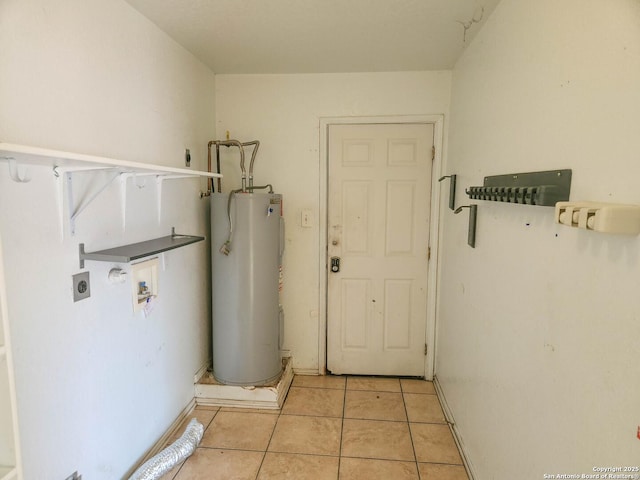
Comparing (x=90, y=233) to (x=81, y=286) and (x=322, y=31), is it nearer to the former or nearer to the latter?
(x=81, y=286)

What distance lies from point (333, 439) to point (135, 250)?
162 centimetres

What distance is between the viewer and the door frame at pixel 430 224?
274 centimetres

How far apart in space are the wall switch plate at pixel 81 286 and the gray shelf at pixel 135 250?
0.15 feet

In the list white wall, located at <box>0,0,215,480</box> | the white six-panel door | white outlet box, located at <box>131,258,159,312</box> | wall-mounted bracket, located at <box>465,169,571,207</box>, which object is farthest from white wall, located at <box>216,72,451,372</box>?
wall-mounted bracket, located at <box>465,169,571,207</box>

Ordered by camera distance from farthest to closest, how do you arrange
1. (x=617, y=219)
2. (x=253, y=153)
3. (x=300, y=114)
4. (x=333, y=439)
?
(x=300, y=114)
(x=253, y=153)
(x=333, y=439)
(x=617, y=219)

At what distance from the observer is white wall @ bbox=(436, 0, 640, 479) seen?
867 millimetres

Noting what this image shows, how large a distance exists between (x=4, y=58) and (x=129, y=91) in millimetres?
641

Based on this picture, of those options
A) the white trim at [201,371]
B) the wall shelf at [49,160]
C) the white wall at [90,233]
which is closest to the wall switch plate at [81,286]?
the white wall at [90,233]

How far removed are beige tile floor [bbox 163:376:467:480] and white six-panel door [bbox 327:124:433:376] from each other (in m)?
0.32

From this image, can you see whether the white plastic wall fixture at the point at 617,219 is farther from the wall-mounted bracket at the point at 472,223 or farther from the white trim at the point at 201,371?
the white trim at the point at 201,371

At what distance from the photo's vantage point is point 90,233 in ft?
5.01

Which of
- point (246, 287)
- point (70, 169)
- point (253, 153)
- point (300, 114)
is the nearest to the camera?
point (70, 169)

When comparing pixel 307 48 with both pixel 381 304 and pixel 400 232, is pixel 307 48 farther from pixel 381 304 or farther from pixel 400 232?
pixel 381 304

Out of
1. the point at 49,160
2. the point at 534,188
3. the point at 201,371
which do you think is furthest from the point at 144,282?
the point at 534,188
